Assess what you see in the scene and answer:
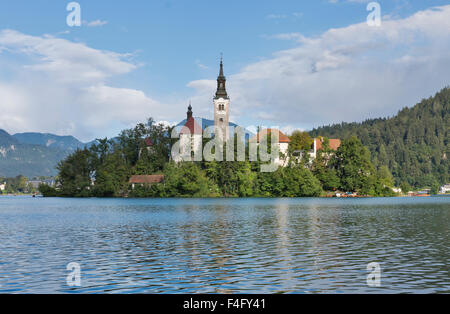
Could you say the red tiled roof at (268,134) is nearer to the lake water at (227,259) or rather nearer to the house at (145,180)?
the house at (145,180)

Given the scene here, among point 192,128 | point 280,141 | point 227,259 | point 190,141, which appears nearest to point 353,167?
point 280,141

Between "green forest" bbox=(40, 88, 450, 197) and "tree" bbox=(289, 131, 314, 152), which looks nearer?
"green forest" bbox=(40, 88, 450, 197)

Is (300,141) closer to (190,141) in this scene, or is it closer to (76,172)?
(190,141)

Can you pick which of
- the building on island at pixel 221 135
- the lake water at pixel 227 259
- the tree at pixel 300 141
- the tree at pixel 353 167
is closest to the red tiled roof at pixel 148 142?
the building on island at pixel 221 135

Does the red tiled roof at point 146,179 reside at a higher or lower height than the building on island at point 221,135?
lower

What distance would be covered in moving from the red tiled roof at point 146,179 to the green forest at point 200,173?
6.00 ft

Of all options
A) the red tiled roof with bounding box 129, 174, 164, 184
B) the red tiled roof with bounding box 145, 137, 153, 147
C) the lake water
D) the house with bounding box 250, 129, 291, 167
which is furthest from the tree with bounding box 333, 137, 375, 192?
the lake water

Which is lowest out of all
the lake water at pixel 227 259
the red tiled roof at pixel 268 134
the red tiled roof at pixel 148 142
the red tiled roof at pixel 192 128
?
the lake water at pixel 227 259

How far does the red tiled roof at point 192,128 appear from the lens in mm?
147375

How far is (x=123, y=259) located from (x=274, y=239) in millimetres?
10690

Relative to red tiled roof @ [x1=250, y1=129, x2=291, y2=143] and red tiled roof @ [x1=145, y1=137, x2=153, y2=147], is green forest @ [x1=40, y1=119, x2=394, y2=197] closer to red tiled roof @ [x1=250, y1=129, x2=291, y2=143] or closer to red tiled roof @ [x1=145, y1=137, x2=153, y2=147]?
red tiled roof @ [x1=145, y1=137, x2=153, y2=147]

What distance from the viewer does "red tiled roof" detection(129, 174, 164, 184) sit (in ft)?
418
